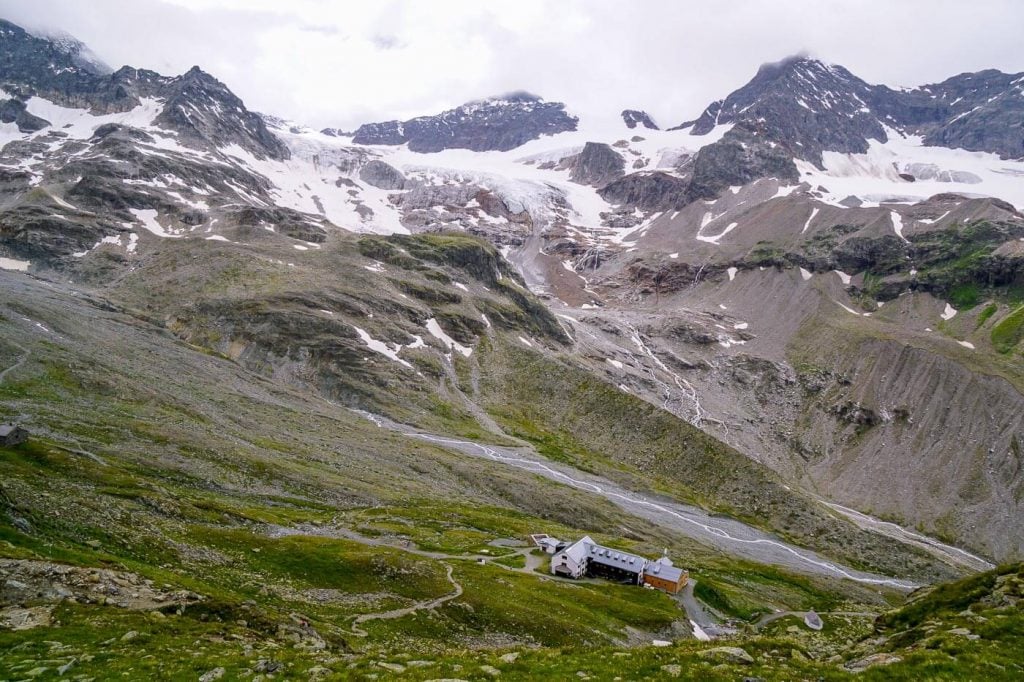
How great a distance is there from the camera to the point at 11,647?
19.3 meters

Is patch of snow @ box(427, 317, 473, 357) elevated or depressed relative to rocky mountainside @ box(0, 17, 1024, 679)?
elevated

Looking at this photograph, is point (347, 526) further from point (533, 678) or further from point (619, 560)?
point (533, 678)

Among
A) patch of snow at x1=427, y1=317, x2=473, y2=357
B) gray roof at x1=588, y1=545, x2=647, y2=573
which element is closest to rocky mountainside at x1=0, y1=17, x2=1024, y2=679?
patch of snow at x1=427, y1=317, x2=473, y2=357

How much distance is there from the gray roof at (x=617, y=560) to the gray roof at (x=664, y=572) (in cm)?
101

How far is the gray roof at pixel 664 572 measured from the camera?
219ft

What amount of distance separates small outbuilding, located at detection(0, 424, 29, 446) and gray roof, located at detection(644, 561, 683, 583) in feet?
205

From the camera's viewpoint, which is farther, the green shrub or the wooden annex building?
the green shrub

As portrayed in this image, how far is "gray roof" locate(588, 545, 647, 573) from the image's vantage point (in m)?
67.8

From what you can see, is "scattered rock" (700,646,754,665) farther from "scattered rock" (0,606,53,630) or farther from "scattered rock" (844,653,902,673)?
"scattered rock" (0,606,53,630)

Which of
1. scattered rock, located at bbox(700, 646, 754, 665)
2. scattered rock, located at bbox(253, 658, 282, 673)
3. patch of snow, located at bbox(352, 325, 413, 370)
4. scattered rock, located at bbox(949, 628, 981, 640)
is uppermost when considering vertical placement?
scattered rock, located at bbox(949, 628, 981, 640)

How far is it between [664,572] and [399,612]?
37.2 m

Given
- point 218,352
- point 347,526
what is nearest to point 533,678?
point 347,526

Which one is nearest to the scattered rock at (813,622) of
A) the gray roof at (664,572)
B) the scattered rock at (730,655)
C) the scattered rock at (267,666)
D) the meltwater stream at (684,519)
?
the gray roof at (664,572)

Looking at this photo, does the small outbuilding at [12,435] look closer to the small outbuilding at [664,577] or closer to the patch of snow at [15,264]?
the small outbuilding at [664,577]
